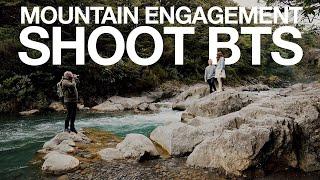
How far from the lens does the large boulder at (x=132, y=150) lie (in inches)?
356

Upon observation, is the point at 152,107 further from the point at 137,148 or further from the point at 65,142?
the point at 137,148

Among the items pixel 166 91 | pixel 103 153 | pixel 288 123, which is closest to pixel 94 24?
pixel 166 91

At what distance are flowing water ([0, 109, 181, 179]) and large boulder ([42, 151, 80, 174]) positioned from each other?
0.33 meters

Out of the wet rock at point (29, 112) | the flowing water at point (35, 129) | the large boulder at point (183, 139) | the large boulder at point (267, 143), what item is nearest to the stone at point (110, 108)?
the flowing water at point (35, 129)

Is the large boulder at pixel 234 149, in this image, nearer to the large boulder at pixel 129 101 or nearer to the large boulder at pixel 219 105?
the large boulder at pixel 219 105

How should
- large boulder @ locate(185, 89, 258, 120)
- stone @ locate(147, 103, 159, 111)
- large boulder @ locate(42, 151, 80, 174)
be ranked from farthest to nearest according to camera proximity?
stone @ locate(147, 103, 159, 111) → large boulder @ locate(185, 89, 258, 120) → large boulder @ locate(42, 151, 80, 174)

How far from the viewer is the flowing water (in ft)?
29.8

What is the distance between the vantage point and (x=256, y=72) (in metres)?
41.2

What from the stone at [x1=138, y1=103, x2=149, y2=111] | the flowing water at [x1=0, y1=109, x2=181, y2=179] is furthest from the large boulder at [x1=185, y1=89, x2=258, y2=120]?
the stone at [x1=138, y1=103, x2=149, y2=111]

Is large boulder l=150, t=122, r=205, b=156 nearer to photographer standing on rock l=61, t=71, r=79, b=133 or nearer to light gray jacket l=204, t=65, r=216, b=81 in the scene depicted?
photographer standing on rock l=61, t=71, r=79, b=133

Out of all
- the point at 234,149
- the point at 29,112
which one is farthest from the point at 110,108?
the point at 234,149

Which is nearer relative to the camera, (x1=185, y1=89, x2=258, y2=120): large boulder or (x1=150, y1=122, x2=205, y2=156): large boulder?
(x1=150, y1=122, x2=205, y2=156): large boulder

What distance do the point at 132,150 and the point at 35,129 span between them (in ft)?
21.7

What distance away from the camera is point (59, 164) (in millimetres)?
8195
